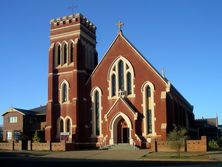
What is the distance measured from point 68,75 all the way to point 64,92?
2486 mm

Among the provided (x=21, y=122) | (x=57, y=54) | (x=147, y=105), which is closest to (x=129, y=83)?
(x=147, y=105)

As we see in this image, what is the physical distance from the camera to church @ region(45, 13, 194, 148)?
165 feet

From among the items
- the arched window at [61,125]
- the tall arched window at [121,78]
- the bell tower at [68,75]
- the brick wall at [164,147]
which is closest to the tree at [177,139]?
the brick wall at [164,147]

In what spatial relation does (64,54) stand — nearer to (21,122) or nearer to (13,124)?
(21,122)

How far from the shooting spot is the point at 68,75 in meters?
56.2

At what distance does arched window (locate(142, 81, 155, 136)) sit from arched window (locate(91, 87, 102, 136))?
262 inches

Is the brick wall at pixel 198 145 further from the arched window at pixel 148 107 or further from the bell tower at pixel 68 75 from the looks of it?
the bell tower at pixel 68 75

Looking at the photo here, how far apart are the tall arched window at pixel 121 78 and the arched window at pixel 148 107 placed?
6.03 ft

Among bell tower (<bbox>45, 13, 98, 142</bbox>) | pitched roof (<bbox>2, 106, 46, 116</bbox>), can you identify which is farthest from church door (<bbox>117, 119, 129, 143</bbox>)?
pitched roof (<bbox>2, 106, 46, 116</bbox>)

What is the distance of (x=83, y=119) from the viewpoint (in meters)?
54.7

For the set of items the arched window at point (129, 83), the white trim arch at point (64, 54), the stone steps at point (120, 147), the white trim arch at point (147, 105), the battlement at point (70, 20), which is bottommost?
the stone steps at point (120, 147)

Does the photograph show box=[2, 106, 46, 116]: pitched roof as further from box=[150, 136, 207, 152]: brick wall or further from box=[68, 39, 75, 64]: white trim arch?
box=[150, 136, 207, 152]: brick wall

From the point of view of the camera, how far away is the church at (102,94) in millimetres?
50375

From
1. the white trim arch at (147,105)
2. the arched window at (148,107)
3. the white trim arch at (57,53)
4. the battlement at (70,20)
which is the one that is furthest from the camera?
the white trim arch at (57,53)
